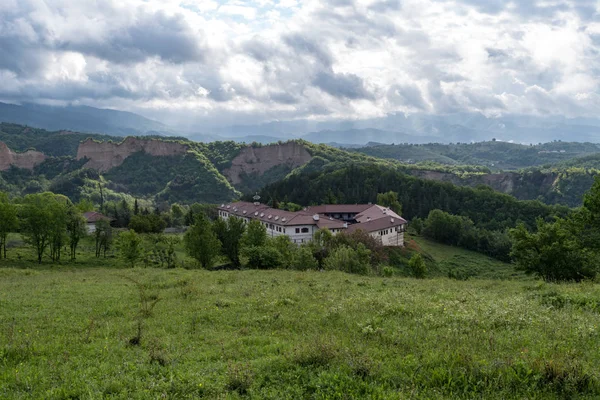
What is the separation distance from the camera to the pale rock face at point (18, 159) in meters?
182

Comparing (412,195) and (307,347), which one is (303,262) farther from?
(412,195)

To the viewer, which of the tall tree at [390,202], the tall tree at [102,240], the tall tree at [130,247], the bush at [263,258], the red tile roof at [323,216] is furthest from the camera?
the tall tree at [390,202]

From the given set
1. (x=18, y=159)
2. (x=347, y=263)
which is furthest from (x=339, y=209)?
(x=18, y=159)

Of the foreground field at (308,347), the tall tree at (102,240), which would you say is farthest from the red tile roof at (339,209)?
the foreground field at (308,347)

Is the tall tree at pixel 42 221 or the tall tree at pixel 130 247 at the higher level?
the tall tree at pixel 42 221

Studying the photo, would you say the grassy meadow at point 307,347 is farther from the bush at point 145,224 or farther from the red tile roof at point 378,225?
the bush at point 145,224

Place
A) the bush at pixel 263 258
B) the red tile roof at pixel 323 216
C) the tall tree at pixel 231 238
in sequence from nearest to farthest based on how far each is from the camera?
1. the bush at pixel 263 258
2. the tall tree at pixel 231 238
3. the red tile roof at pixel 323 216

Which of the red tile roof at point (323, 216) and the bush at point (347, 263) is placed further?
the red tile roof at point (323, 216)

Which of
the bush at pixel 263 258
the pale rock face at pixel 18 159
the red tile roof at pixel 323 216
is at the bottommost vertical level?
the red tile roof at pixel 323 216

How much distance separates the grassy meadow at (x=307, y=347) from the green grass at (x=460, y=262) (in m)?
49.4

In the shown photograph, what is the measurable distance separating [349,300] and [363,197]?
111m

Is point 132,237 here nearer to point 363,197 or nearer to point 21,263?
point 21,263

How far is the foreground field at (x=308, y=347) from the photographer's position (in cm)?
730

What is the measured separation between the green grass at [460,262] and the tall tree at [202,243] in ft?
119
